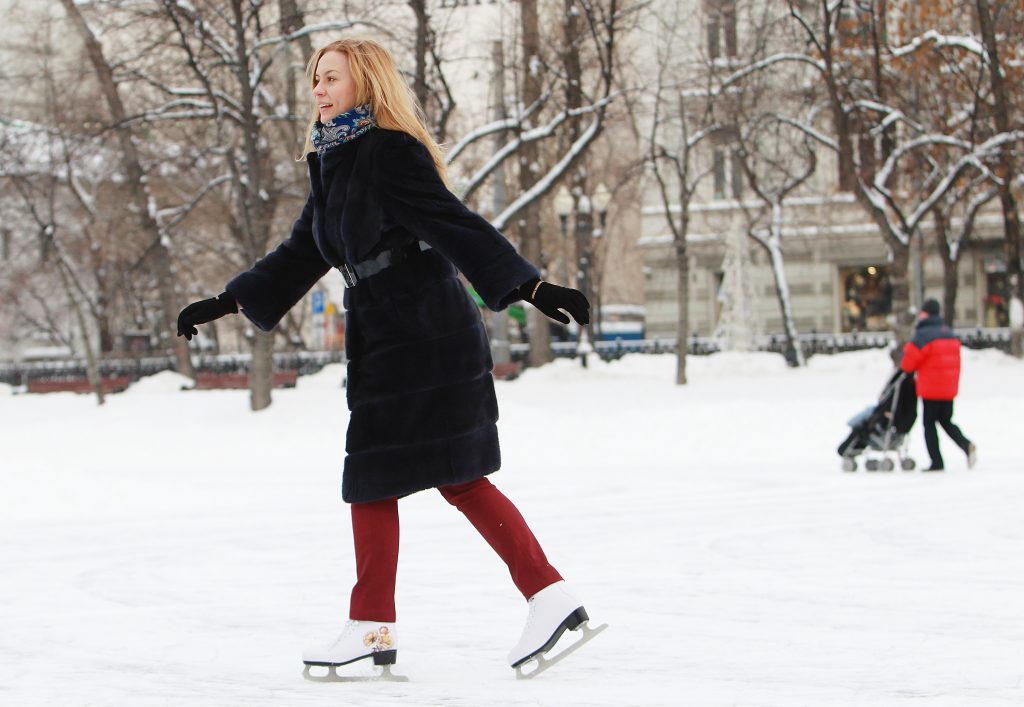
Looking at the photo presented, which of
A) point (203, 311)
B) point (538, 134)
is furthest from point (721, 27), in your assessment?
point (203, 311)

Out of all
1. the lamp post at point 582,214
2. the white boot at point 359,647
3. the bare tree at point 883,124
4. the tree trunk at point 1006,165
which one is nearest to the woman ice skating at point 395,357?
the white boot at point 359,647

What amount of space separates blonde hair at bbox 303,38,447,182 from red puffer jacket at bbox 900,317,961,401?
9.12 metres

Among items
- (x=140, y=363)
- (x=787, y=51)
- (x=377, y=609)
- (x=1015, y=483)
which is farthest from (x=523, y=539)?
(x=140, y=363)

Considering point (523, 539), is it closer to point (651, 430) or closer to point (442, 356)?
point (442, 356)

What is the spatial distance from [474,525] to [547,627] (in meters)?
0.36

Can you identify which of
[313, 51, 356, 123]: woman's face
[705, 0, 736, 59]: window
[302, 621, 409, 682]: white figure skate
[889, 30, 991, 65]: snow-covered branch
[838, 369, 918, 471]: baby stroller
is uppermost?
[705, 0, 736, 59]: window

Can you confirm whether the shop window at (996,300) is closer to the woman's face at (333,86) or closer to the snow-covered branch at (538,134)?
the snow-covered branch at (538,134)

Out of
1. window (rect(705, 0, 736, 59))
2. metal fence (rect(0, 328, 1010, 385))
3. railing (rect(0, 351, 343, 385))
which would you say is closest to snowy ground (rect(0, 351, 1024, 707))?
window (rect(705, 0, 736, 59))

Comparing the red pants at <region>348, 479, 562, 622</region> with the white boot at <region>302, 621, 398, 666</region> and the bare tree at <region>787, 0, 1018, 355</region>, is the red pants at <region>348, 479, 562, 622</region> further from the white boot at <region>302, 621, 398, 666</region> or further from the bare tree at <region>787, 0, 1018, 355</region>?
the bare tree at <region>787, 0, 1018, 355</region>

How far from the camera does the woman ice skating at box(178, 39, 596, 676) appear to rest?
400 centimetres

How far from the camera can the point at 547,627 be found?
3963 mm

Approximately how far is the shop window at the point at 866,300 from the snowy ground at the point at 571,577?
23176 mm

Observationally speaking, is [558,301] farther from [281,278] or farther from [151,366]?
[151,366]

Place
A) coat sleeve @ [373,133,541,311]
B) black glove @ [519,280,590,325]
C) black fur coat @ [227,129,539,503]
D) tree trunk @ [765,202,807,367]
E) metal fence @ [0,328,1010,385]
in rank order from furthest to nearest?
metal fence @ [0,328,1010,385], tree trunk @ [765,202,807,367], black fur coat @ [227,129,539,503], coat sleeve @ [373,133,541,311], black glove @ [519,280,590,325]
